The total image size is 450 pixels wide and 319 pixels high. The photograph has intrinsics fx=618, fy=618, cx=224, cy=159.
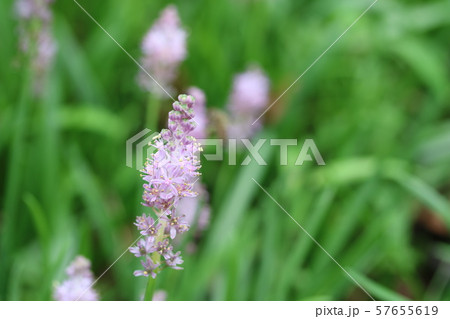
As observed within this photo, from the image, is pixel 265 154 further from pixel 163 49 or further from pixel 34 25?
pixel 34 25

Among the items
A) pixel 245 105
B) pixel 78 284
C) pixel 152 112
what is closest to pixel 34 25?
pixel 152 112

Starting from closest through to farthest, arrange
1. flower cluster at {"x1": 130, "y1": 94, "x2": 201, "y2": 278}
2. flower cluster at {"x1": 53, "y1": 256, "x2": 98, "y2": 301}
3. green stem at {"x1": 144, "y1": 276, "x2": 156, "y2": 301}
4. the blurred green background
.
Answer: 1. flower cluster at {"x1": 130, "y1": 94, "x2": 201, "y2": 278}
2. green stem at {"x1": 144, "y1": 276, "x2": 156, "y2": 301}
3. flower cluster at {"x1": 53, "y1": 256, "x2": 98, "y2": 301}
4. the blurred green background

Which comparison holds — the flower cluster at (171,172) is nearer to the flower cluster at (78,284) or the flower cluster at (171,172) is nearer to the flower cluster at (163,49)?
the flower cluster at (78,284)

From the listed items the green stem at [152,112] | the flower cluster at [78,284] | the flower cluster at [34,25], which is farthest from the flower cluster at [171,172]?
the green stem at [152,112]

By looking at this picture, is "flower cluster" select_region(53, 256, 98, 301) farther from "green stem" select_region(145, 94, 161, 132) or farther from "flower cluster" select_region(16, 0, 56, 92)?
"green stem" select_region(145, 94, 161, 132)

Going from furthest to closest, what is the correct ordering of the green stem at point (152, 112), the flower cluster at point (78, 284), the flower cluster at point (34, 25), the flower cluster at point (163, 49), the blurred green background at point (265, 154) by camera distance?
1. the green stem at point (152, 112)
2. the blurred green background at point (265, 154)
3. the flower cluster at point (163, 49)
4. the flower cluster at point (34, 25)
5. the flower cluster at point (78, 284)

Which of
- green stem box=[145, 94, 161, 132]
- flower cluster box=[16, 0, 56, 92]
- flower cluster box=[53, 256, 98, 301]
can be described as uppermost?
flower cluster box=[16, 0, 56, 92]

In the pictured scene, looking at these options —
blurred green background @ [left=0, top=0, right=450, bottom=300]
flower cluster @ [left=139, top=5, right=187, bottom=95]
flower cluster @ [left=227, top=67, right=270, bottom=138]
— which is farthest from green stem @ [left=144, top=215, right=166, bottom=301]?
flower cluster @ [left=227, top=67, right=270, bottom=138]

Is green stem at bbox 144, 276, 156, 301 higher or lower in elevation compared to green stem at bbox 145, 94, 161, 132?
lower

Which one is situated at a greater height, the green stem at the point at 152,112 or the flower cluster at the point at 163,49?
the flower cluster at the point at 163,49

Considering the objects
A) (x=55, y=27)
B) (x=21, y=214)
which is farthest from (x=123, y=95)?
(x=21, y=214)
